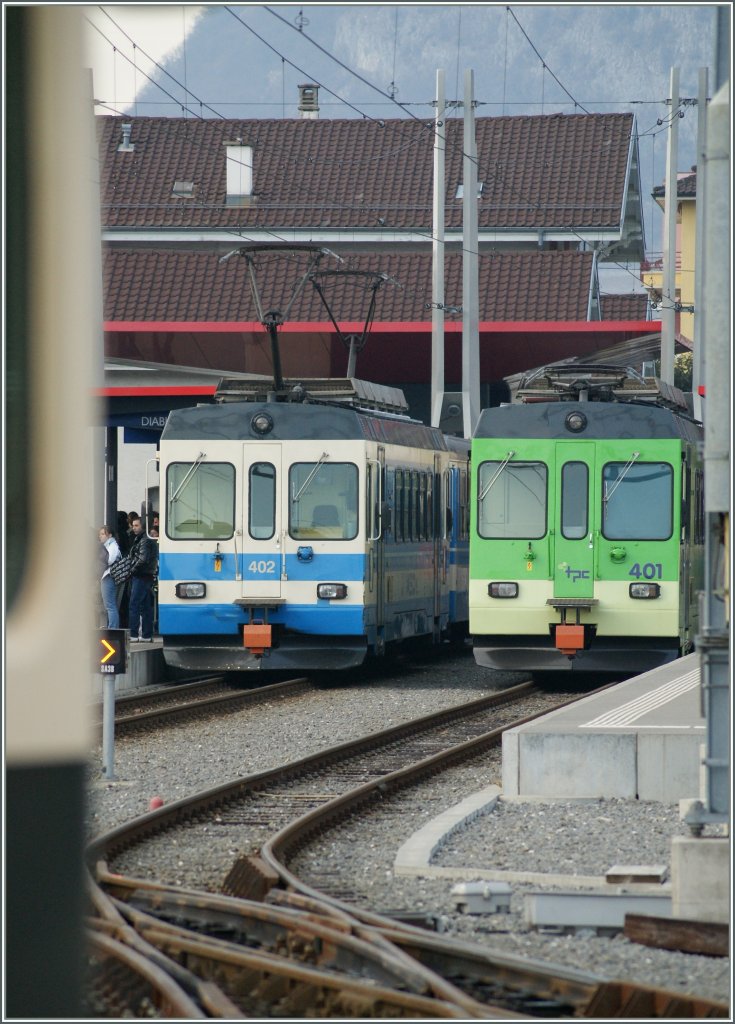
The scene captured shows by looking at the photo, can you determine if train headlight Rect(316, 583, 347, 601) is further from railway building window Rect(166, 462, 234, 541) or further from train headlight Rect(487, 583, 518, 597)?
train headlight Rect(487, 583, 518, 597)

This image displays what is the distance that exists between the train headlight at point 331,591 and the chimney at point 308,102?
151 ft

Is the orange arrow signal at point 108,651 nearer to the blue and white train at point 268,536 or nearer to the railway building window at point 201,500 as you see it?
the blue and white train at point 268,536

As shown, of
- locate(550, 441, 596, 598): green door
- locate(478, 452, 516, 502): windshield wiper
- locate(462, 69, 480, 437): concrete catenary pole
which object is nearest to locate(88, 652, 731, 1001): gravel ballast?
locate(550, 441, 596, 598): green door

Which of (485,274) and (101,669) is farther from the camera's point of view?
(485,274)

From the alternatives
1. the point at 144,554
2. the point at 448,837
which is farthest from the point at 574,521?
the point at 448,837

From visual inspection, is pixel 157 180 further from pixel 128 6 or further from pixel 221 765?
pixel 128 6

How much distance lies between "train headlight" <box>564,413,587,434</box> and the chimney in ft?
151

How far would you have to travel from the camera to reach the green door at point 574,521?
18.9 meters

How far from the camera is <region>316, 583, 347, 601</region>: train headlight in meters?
19.4

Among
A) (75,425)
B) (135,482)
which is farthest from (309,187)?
(75,425)

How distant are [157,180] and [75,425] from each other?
54.1m

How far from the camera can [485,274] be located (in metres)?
47.5

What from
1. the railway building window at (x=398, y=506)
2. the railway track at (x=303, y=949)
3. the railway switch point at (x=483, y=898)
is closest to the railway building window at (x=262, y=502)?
the railway building window at (x=398, y=506)

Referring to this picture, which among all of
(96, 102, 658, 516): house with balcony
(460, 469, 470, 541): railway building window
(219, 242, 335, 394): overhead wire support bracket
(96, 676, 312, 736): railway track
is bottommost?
(96, 676, 312, 736): railway track
